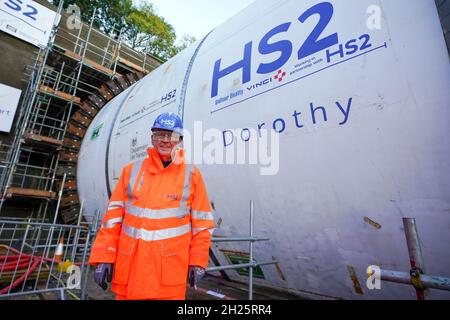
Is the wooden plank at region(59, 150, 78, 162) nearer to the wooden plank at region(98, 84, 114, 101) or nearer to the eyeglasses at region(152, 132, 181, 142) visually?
the wooden plank at region(98, 84, 114, 101)

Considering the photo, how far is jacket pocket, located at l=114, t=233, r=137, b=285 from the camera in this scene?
1925 mm

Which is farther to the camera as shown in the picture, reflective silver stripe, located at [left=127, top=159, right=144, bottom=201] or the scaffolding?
the scaffolding

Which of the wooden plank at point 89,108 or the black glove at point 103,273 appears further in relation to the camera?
the wooden plank at point 89,108

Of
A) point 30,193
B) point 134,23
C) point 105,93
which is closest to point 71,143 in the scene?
point 30,193

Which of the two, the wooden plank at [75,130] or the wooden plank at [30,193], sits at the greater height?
the wooden plank at [75,130]

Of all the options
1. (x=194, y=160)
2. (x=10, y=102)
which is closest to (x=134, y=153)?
(x=194, y=160)

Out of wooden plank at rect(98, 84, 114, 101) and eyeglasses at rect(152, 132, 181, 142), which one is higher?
wooden plank at rect(98, 84, 114, 101)

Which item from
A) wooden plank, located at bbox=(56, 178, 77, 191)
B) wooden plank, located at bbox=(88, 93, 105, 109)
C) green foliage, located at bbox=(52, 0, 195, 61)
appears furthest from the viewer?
green foliage, located at bbox=(52, 0, 195, 61)

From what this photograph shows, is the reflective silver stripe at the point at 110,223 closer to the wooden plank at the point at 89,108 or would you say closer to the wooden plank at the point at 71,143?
the wooden plank at the point at 71,143

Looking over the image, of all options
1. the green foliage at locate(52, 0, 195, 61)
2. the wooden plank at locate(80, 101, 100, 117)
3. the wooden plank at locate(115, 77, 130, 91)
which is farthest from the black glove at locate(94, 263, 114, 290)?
the green foliage at locate(52, 0, 195, 61)

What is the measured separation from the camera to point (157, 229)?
199 cm

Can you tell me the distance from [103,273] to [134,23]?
23.5m

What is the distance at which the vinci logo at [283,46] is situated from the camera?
220cm

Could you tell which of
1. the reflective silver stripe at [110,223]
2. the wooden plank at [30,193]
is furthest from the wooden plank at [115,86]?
the reflective silver stripe at [110,223]
